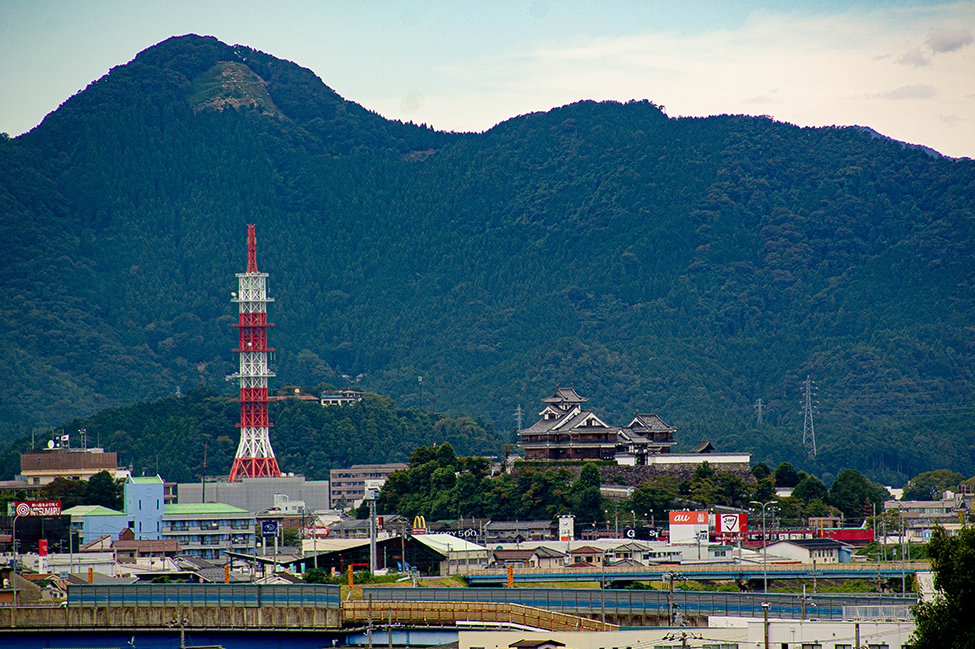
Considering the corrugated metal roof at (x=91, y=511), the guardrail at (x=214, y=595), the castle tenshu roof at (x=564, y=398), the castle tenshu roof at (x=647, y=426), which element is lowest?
the corrugated metal roof at (x=91, y=511)

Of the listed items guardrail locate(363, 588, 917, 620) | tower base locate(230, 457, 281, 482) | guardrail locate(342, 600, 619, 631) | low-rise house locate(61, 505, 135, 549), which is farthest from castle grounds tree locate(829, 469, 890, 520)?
guardrail locate(342, 600, 619, 631)

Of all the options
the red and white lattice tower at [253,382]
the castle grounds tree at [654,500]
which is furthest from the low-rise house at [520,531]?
the red and white lattice tower at [253,382]

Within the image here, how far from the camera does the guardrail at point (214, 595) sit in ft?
147

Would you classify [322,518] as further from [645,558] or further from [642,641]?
[642,641]

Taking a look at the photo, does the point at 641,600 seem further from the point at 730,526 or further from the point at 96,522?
the point at 96,522

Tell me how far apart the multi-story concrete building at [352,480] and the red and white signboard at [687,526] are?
302ft

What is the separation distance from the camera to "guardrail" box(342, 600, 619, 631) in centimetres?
4634

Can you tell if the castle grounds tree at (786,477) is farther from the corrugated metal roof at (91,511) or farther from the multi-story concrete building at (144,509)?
the corrugated metal roof at (91,511)

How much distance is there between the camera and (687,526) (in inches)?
3836

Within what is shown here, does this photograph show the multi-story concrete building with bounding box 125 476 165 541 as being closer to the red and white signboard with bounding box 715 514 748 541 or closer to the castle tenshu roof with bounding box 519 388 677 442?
the castle tenshu roof with bounding box 519 388 677 442

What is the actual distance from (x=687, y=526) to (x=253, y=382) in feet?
265

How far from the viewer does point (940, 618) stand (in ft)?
132

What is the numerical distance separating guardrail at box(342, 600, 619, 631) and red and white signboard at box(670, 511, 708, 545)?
49.1 metres

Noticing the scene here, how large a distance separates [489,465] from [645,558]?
36.9 metres
